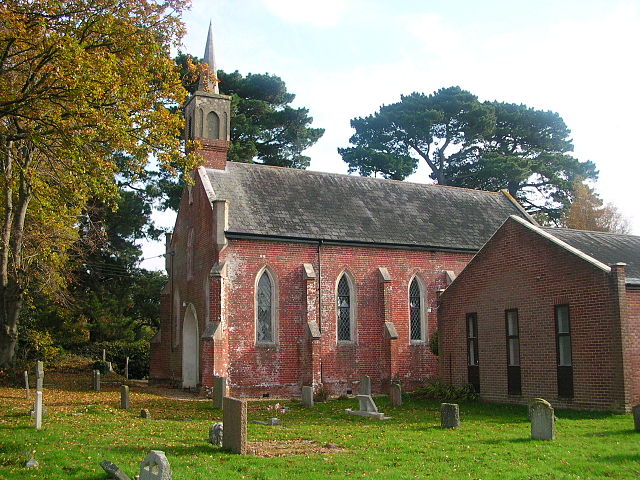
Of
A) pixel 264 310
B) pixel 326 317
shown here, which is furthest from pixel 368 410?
pixel 264 310

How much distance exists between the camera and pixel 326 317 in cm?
2802

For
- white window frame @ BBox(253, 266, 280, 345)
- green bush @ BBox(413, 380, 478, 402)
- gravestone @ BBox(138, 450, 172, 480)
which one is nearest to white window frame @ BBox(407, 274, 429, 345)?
green bush @ BBox(413, 380, 478, 402)

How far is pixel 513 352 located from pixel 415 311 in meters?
8.93

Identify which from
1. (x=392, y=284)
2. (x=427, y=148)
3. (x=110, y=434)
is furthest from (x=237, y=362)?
(x=427, y=148)

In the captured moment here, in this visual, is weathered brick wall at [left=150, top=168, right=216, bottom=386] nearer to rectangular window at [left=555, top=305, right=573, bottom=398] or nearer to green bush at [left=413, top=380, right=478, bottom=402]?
green bush at [left=413, top=380, right=478, bottom=402]

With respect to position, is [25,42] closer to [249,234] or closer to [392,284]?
[249,234]

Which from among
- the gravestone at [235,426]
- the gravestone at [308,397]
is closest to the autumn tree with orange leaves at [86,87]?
the gravestone at [235,426]

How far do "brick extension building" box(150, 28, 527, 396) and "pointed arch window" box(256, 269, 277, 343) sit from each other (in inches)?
1.7

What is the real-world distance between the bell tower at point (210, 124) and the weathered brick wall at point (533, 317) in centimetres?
1259

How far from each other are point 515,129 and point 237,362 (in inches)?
1578

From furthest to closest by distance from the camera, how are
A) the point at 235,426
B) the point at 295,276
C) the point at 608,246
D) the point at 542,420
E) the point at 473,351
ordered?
1. the point at 295,276
2. the point at 473,351
3. the point at 608,246
4. the point at 542,420
5. the point at 235,426

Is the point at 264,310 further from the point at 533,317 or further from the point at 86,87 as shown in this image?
the point at 86,87

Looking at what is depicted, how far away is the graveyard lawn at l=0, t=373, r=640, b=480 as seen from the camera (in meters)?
10.7

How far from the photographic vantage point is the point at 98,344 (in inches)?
1570
